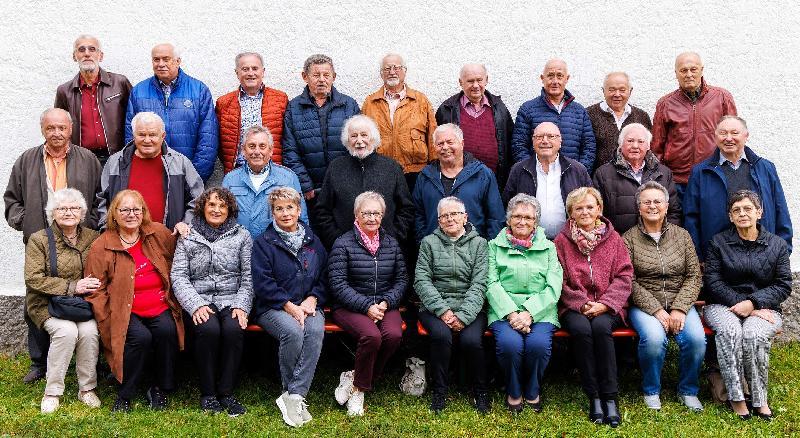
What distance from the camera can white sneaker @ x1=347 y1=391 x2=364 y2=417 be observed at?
545 centimetres

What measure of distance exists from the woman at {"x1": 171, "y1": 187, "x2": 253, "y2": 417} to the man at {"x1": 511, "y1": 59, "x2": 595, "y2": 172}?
2418mm

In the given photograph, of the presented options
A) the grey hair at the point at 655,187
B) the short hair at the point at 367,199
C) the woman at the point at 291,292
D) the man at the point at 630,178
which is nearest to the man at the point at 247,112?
the woman at the point at 291,292

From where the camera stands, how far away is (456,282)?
568 centimetres

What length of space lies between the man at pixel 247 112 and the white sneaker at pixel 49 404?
2215 millimetres

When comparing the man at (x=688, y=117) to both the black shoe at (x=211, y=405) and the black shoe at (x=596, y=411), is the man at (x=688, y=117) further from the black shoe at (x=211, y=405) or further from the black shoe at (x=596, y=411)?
the black shoe at (x=211, y=405)

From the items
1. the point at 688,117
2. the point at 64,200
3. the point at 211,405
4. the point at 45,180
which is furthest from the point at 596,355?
the point at 45,180

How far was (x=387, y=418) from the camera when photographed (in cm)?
534

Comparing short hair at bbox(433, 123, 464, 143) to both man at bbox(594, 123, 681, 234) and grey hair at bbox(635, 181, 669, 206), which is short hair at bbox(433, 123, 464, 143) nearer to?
man at bbox(594, 123, 681, 234)

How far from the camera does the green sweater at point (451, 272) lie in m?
5.60

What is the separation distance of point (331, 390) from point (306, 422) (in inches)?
24.4

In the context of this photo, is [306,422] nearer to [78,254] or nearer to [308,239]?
[308,239]

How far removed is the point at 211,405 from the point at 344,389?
3.07 ft

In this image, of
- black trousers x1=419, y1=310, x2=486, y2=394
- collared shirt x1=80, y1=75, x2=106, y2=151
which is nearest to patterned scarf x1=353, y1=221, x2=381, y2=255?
black trousers x1=419, y1=310, x2=486, y2=394

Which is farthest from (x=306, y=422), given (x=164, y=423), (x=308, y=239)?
(x=308, y=239)
